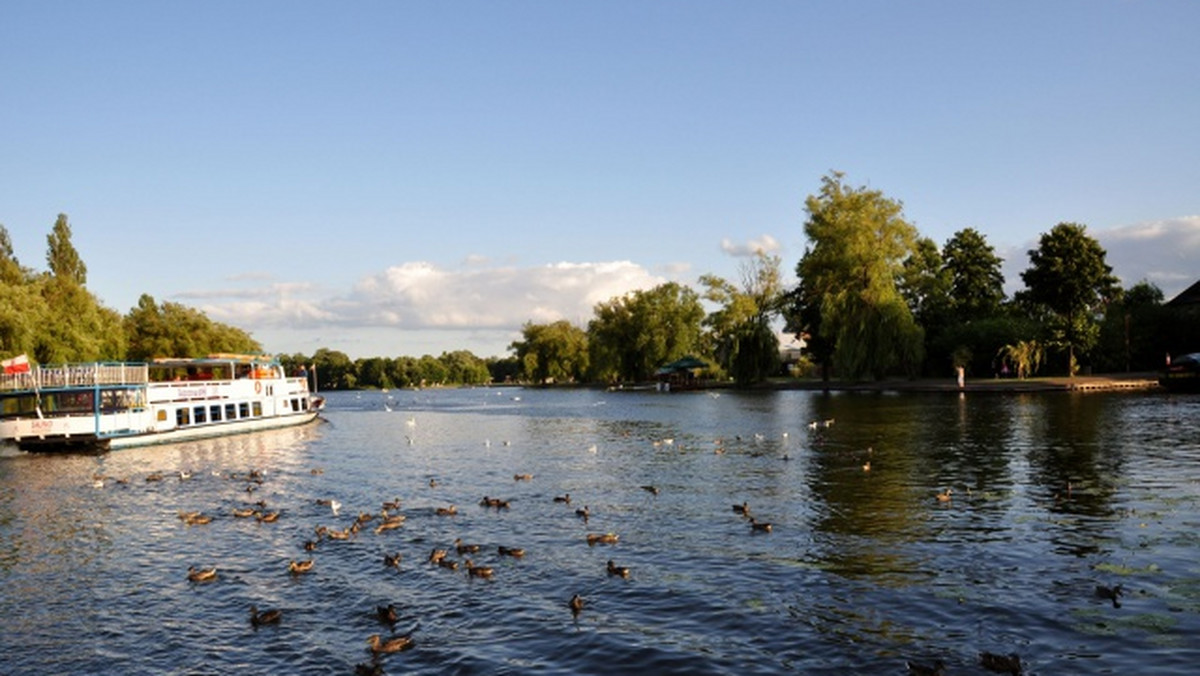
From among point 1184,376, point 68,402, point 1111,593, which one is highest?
point 68,402

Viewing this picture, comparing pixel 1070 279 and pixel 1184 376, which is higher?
pixel 1070 279

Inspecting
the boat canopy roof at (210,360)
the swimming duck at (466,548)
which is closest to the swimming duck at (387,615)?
the swimming duck at (466,548)

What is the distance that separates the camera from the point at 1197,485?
28359 mm

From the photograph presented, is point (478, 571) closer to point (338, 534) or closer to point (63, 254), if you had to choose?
point (338, 534)

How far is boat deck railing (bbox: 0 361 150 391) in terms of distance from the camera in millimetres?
51281

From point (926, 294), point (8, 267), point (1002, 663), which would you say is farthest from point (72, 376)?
point (926, 294)

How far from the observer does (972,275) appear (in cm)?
11256

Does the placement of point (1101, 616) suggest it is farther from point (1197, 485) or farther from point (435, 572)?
point (1197, 485)

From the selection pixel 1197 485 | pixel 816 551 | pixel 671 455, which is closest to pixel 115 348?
pixel 671 455

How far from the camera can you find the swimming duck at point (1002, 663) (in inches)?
522

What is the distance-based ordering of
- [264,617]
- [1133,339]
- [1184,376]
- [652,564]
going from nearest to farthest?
1. [264,617]
2. [652,564]
3. [1184,376]
4. [1133,339]

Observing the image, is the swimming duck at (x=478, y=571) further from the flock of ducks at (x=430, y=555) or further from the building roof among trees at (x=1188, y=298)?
the building roof among trees at (x=1188, y=298)

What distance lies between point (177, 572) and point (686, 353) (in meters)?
142

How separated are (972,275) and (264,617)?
366 feet
